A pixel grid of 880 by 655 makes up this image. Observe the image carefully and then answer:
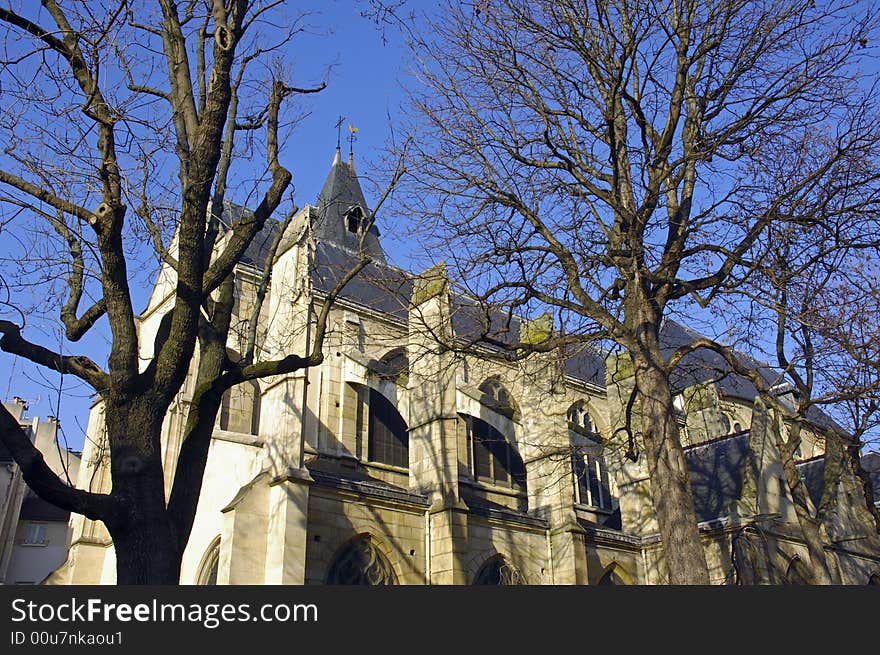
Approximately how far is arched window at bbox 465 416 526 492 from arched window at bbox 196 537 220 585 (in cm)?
809

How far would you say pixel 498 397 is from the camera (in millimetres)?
22344

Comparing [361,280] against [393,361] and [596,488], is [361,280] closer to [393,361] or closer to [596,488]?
[393,361]

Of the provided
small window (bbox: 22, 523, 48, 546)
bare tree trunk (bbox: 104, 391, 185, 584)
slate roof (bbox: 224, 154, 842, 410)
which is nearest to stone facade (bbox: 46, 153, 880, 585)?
slate roof (bbox: 224, 154, 842, 410)

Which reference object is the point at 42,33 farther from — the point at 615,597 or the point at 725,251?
the point at 725,251

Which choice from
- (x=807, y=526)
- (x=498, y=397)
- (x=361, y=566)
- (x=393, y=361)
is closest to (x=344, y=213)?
(x=393, y=361)

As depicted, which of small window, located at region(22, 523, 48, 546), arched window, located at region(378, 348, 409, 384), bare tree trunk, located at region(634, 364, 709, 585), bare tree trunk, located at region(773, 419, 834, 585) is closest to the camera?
bare tree trunk, located at region(634, 364, 709, 585)

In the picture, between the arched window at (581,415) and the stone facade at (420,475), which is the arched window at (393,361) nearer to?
the stone facade at (420,475)

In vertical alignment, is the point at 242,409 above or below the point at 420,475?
above

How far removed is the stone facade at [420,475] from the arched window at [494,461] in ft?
0.17

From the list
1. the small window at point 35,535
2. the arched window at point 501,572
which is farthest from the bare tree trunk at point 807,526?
the small window at point 35,535

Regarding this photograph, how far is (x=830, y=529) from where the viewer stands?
1795cm

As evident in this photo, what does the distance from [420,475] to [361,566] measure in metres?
2.20

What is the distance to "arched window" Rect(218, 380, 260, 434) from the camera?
682 inches

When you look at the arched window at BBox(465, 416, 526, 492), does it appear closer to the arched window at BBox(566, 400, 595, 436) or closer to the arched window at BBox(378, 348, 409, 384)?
the arched window at BBox(378, 348, 409, 384)
